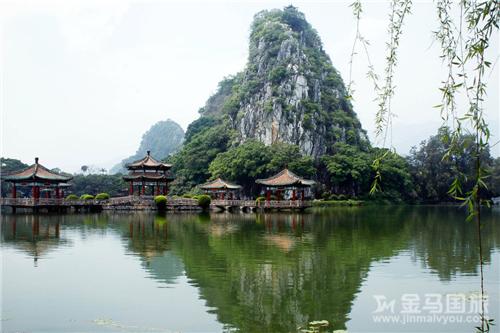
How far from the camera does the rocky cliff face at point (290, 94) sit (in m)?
75.0

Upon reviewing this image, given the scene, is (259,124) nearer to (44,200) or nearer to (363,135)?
(363,135)

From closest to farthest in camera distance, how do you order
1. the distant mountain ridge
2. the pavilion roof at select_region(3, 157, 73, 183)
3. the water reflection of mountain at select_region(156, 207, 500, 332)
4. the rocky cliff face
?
the water reflection of mountain at select_region(156, 207, 500, 332)
the pavilion roof at select_region(3, 157, 73, 183)
the rocky cliff face
the distant mountain ridge

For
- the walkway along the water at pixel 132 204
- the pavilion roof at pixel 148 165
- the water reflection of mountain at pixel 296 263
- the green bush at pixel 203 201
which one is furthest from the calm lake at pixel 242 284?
the pavilion roof at pixel 148 165

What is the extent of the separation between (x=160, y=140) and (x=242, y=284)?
17726 cm

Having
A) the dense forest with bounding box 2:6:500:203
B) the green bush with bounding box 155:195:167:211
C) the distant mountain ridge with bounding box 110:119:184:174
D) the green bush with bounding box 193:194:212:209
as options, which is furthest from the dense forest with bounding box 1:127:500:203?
the distant mountain ridge with bounding box 110:119:184:174

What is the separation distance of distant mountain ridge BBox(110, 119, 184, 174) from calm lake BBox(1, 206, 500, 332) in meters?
161

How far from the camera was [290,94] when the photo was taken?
3066 inches

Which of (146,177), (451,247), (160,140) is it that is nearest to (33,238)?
(451,247)

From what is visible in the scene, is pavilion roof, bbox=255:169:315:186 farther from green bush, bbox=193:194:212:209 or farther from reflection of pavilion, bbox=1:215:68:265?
reflection of pavilion, bbox=1:215:68:265

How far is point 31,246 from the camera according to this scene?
18859mm

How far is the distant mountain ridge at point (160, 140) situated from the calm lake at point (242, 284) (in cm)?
16062

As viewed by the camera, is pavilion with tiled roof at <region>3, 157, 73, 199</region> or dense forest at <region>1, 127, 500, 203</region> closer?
pavilion with tiled roof at <region>3, 157, 73, 199</region>

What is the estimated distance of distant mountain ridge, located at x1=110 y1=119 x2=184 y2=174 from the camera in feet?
591

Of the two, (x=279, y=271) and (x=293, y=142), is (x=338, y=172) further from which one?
(x=279, y=271)
